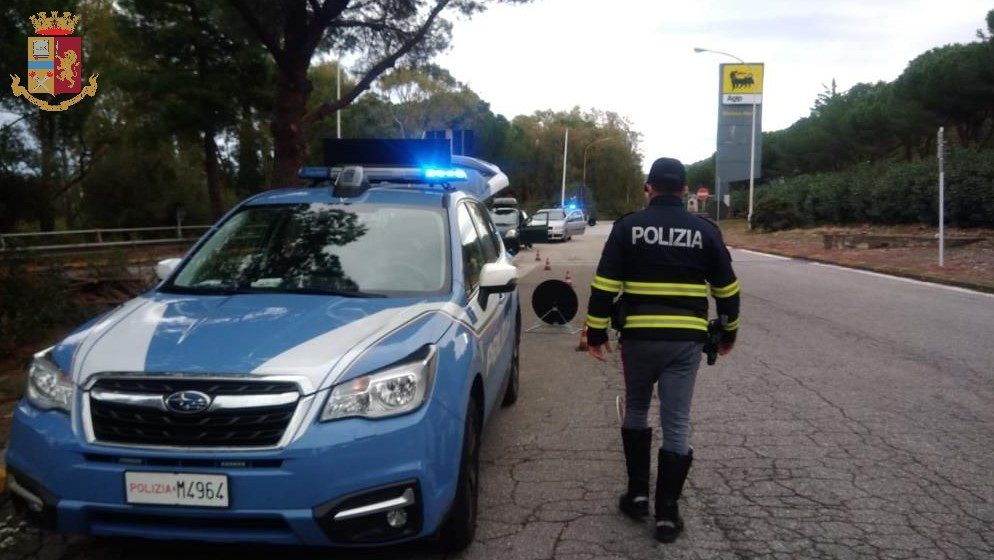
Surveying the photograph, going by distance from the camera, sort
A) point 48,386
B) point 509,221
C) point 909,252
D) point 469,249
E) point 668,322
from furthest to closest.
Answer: point 509,221 < point 909,252 < point 469,249 < point 668,322 < point 48,386

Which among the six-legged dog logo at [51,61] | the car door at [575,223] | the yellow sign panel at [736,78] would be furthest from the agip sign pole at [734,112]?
the six-legged dog logo at [51,61]

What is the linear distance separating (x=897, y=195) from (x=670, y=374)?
30530mm

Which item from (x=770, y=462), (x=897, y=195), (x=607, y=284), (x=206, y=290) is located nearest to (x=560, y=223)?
(x=897, y=195)

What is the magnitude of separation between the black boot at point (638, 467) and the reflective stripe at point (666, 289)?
755mm

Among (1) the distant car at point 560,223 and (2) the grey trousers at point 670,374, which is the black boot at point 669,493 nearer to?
(2) the grey trousers at point 670,374

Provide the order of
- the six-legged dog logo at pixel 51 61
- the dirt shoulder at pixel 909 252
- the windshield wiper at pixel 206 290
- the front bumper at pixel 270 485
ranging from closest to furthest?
1. the front bumper at pixel 270 485
2. the windshield wiper at pixel 206 290
3. the dirt shoulder at pixel 909 252
4. the six-legged dog logo at pixel 51 61

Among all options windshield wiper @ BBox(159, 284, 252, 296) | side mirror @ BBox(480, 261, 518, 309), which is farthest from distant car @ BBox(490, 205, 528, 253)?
windshield wiper @ BBox(159, 284, 252, 296)

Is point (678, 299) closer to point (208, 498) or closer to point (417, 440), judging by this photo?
point (417, 440)

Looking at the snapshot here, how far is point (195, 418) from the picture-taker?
3.35 metres

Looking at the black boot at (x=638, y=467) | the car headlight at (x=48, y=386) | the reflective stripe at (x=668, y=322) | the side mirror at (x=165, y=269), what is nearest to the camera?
the car headlight at (x=48, y=386)

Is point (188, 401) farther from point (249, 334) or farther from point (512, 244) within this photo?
point (512, 244)

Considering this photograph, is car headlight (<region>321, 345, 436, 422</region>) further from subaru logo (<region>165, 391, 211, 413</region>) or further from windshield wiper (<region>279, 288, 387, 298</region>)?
windshield wiper (<region>279, 288, 387, 298</region>)

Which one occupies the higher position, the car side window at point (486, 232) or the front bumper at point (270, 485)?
the car side window at point (486, 232)

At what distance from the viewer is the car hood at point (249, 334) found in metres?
3.47
